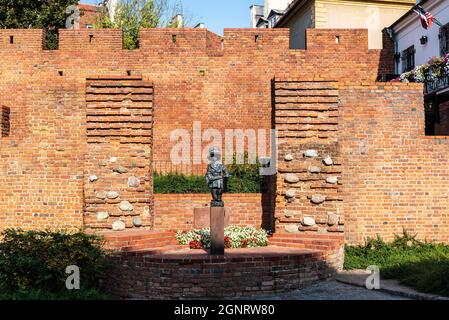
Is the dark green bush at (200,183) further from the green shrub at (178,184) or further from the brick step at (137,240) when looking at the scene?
the brick step at (137,240)

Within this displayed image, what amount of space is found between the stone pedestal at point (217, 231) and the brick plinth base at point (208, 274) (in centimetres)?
18

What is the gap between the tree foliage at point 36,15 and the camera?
21.1m

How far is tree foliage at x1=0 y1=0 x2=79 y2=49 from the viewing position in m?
21.1

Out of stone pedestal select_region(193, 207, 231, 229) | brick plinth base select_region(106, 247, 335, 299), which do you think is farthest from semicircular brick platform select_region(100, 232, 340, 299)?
stone pedestal select_region(193, 207, 231, 229)

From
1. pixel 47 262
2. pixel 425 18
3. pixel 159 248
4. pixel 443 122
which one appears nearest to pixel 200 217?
pixel 159 248

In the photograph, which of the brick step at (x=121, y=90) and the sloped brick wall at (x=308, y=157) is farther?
the brick step at (x=121, y=90)

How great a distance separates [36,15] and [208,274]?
16931mm

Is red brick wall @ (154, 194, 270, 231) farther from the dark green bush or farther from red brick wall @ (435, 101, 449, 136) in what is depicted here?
red brick wall @ (435, 101, 449, 136)

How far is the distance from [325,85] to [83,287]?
5979 millimetres

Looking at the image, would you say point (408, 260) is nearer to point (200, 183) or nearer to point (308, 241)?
point (308, 241)

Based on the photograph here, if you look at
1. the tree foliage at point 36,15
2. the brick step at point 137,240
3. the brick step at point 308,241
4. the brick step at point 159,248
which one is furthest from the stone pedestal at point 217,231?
the tree foliage at point 36,15

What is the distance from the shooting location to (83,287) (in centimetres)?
823

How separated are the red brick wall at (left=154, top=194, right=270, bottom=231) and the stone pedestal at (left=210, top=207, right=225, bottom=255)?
334cm
